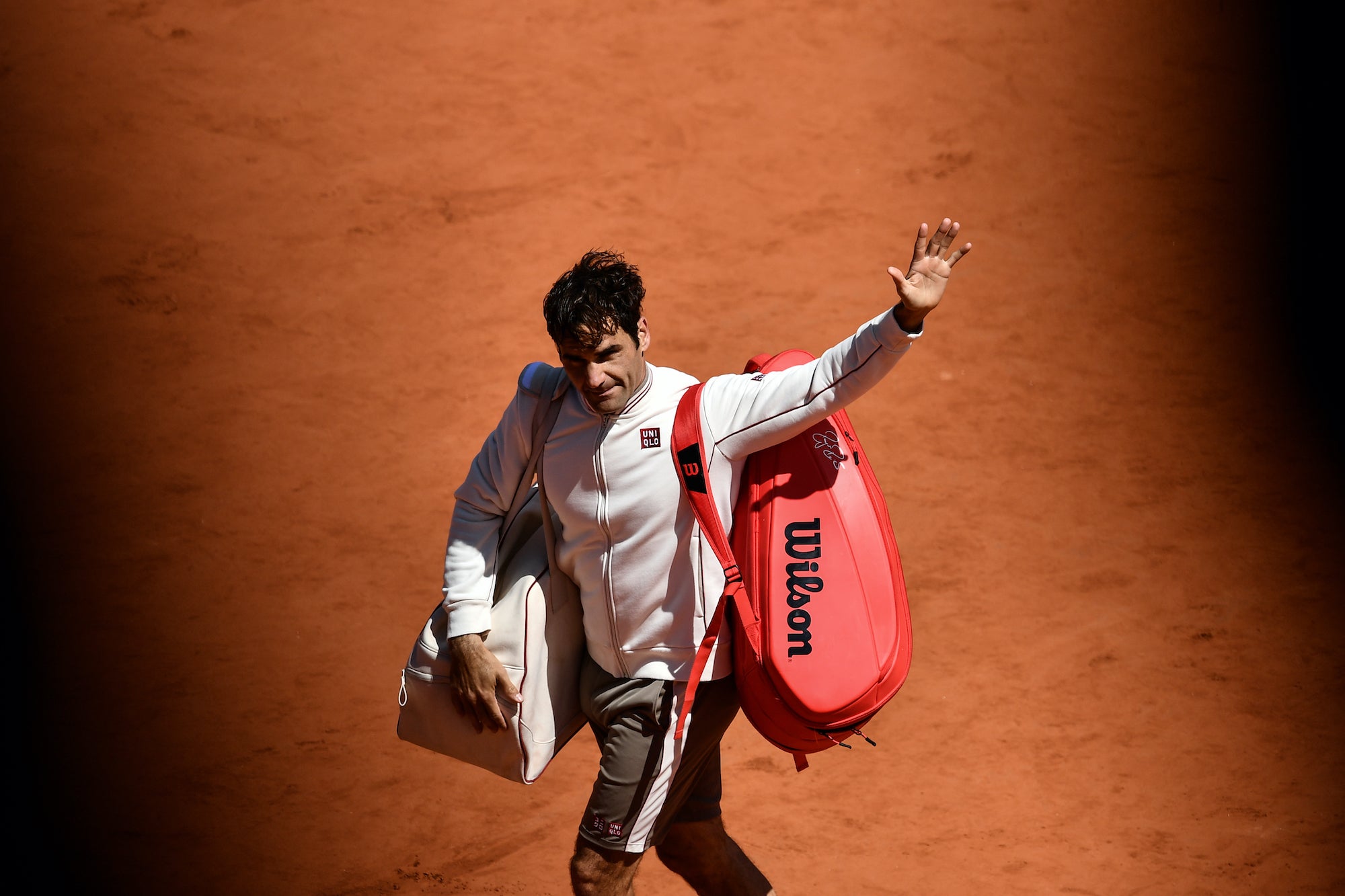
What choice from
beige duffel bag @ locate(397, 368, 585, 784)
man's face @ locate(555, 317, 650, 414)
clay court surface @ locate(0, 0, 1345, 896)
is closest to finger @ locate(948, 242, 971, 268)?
man's face @ locate(555, 317, 650, 414)

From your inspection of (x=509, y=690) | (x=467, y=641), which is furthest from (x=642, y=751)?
(x=467, y=641)

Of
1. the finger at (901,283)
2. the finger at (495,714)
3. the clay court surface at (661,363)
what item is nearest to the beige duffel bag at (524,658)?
the finger at (495,714)

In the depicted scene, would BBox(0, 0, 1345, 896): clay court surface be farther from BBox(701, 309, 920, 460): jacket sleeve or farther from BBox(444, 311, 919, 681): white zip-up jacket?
BBox(701, 309, 920, 460): jacket sleeve

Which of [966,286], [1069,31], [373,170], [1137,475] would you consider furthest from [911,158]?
[373,170]

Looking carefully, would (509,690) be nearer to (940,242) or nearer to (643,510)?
(643,510)

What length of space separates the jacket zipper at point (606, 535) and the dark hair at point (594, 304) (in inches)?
8.6

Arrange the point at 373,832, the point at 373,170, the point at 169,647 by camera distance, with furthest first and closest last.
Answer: the point at 373,170 < the point at 169,647 < the point at 373,832

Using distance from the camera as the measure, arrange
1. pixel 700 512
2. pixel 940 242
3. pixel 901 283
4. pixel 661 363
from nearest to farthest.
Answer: pixel 901 283
pixel 940 242
pixel 700 512
pixel 661 363

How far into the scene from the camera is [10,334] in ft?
17.6

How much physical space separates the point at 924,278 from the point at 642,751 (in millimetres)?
1278

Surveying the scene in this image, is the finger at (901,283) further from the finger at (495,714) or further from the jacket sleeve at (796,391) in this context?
the finger at (495,714)

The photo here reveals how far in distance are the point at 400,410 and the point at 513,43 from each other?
2.12 meters

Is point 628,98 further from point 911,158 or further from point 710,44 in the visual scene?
point 911,158

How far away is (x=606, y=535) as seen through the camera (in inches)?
104
